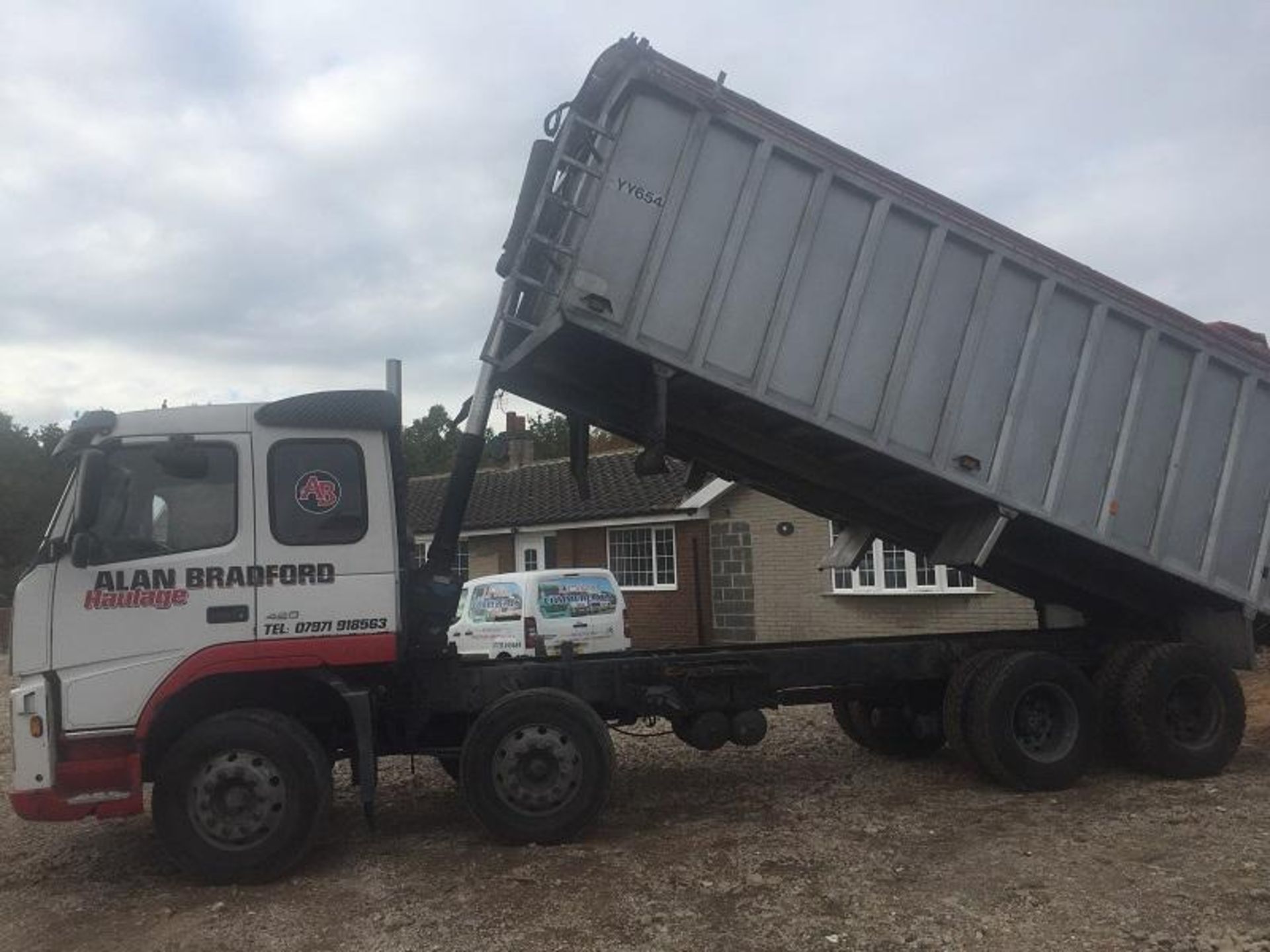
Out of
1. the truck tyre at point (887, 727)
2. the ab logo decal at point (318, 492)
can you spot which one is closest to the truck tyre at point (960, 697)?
the truck tyre at point (887, 727)

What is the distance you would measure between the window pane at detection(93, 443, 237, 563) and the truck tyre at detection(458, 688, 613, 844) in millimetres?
2002

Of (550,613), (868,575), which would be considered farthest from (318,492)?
(868,575)

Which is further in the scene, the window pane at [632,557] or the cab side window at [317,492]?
the window pane at [632,557]

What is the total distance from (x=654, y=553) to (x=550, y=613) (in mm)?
7028

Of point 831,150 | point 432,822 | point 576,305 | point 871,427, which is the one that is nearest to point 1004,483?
point 871,427

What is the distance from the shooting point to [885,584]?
57.5 ft

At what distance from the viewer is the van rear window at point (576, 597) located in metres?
14.6

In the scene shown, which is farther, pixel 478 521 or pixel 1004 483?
pixel 478 521

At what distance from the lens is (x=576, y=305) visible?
6.50 metres

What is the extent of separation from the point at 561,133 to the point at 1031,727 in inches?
215

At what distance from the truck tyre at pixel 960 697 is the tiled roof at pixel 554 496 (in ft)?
35.3

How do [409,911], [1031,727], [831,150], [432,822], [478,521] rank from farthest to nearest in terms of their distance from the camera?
[478,521], [1031,727], [432,822], [831,150], [409,911]

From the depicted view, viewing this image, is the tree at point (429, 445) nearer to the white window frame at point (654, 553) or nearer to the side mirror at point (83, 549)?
the white window frame at point (654, 553)

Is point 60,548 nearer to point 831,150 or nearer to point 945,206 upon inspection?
point 831,150
